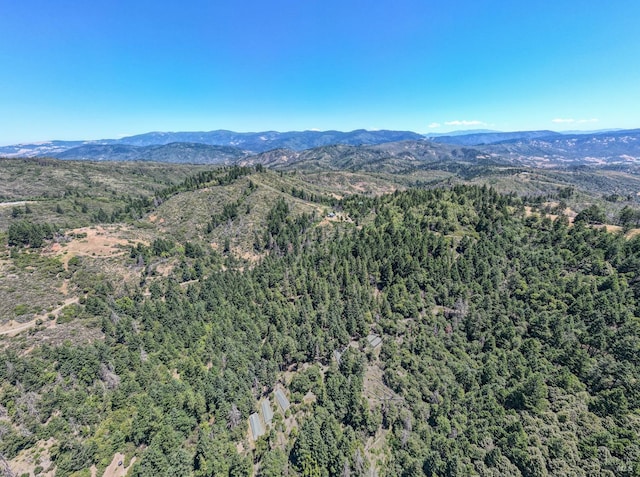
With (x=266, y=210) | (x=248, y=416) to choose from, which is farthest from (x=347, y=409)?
(x=266, y=210)

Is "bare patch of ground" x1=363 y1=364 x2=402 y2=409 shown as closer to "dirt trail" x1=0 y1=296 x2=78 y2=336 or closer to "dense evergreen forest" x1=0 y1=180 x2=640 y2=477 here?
"dense evergreen forest" x1=0 y1=180 x2=640 y2=477

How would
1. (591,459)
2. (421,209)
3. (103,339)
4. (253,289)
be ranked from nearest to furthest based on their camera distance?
(591,459)
(103,339)
(253,289)
(421,209)

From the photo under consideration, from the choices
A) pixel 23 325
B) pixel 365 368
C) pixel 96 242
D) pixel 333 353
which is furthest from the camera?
pixel 96 242

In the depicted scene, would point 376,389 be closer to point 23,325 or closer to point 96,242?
point 23,325

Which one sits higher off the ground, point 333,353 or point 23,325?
point 23,325

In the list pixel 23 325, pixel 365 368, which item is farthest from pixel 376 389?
pixel 23 325

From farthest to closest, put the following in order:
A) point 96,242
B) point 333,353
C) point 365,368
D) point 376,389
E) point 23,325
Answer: point 96,242 → point 333,353 → point 23,325 → point 365,368 → point 376,389

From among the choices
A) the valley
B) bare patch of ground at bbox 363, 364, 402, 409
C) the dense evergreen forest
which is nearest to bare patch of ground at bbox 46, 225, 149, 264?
the valley

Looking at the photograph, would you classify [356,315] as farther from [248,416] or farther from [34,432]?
[34,432]

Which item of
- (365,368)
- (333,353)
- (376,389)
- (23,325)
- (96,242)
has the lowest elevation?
(376,389)
